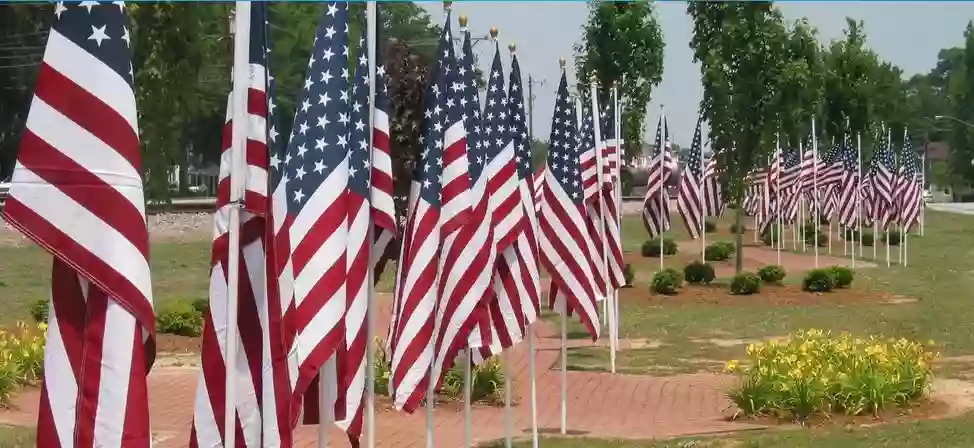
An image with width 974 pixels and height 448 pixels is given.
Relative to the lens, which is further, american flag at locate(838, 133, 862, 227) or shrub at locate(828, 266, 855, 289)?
american flag at locate(838, 133, 862, 227)

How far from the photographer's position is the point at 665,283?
1078 inches

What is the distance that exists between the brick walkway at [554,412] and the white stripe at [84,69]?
6890mm

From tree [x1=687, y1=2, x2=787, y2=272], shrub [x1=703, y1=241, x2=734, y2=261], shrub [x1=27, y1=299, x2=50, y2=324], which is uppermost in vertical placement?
tree [x1=687, y1=2, x2=787, y2=272]

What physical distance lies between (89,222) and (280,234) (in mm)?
1807

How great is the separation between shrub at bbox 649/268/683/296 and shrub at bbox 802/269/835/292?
10.0ft

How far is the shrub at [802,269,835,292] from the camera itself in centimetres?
2773

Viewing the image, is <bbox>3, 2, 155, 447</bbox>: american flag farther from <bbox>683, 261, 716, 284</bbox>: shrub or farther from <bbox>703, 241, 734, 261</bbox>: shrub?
<bbox>703, 241, 734, 261</bbox>: shrub

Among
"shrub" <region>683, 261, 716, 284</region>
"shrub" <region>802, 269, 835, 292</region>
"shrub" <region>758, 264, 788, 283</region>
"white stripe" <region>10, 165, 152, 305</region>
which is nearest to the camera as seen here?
"white stripe" <region>10, 165, 152, 305</region>

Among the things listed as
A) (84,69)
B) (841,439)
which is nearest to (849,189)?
(841,439)

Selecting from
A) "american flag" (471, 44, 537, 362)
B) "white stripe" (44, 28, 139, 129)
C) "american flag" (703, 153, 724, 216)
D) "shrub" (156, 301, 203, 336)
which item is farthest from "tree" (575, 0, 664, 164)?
"white stripe" (44, 28, 139, 129)

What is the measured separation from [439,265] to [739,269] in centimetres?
2203

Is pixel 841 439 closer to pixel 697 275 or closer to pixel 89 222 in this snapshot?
pixel 89 222

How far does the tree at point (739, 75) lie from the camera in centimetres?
2925

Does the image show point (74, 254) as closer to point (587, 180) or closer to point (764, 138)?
point (587, 180)
